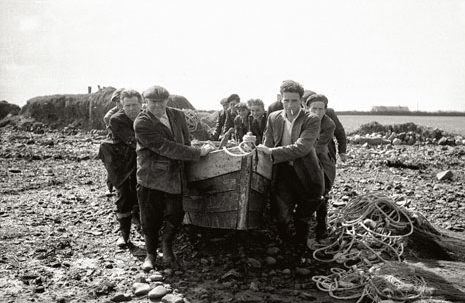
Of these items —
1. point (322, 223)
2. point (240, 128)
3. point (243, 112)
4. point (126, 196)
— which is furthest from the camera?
point (240, 128)

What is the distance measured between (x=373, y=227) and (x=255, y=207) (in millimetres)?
1690

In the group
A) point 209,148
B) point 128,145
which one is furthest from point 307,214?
point 128,145

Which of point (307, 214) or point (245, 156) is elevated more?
point (245, 156)

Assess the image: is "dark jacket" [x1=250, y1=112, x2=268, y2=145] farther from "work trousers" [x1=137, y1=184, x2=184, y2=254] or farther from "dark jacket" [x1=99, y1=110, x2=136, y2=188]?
"work trousers" [x1=137, y1=184, x2=184, y2=254]

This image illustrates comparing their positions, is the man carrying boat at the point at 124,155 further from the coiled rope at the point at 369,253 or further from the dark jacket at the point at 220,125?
the dark jacket at the point at 220,125

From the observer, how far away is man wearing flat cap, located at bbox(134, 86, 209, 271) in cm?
511

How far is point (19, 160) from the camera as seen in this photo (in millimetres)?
15734

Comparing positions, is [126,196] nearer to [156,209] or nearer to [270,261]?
[156,209]

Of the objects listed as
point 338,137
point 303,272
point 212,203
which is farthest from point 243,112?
point 303,272

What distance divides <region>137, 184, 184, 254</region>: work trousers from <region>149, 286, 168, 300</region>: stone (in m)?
0.79

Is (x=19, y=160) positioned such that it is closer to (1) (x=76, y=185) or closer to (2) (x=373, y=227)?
(1) (x=76, y=185)

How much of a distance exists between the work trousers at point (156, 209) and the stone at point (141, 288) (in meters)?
0.60

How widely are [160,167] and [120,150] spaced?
4.10 feet

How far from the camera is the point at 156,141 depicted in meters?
5.07
